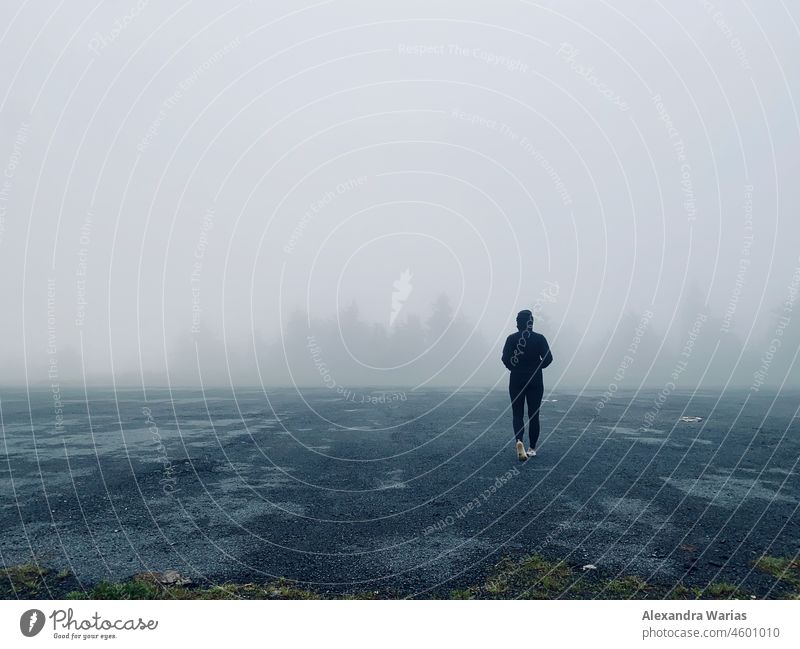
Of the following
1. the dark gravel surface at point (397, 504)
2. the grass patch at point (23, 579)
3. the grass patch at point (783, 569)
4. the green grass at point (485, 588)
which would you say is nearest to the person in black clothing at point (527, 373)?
the dark gravel surface at point (397, 504)

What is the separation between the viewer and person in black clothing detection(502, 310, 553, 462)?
975 cm

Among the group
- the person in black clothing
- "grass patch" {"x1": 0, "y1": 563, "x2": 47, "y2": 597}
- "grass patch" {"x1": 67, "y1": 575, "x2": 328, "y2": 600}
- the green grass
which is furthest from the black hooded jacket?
"grass patch" {"x1": 0, "y1": 563, "x2": 47, "y2": 597}

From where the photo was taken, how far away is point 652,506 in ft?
21.4

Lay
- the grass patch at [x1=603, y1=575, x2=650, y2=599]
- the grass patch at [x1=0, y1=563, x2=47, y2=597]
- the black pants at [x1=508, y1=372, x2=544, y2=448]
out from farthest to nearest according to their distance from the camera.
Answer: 1. the black pants at [x1=508, y1=372, x2=544, y2=448]
2. the grass patch at [x1=0, y1=563, x2=47, y2=597]
3. the grass patch at [x1=603, y1=575, x2=650, y2=599]

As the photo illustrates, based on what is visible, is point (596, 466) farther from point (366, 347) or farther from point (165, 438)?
point (366, 347)

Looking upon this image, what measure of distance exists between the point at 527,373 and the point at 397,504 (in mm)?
4289

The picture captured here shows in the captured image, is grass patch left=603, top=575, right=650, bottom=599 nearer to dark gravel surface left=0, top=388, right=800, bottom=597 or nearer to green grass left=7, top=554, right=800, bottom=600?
green grass left=7, top=554, right=800, bottom=600

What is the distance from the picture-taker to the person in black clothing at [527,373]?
9750 millimetres

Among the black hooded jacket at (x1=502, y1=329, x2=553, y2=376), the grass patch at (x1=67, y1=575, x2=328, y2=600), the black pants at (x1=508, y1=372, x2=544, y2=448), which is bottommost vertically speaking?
the grass patch at (x1=67, y1=575, x2=328, y2=600)

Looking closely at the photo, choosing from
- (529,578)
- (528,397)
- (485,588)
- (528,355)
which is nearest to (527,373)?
(528,355)

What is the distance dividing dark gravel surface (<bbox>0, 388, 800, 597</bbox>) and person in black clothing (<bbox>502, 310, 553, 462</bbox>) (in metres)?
0.75

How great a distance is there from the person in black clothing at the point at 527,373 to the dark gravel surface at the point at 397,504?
2.45 ft
